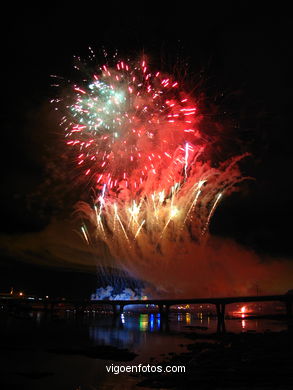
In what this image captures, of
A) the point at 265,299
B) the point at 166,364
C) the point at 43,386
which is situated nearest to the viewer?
the point at 43,386

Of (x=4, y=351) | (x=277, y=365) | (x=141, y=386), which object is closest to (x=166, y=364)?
(x=141, y=386)

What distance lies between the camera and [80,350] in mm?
36562

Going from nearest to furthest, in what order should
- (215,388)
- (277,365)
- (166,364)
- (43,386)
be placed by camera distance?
(215,388) → (43,386) → (277,365) → (166,364)

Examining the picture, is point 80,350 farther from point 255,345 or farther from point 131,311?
point 131,311

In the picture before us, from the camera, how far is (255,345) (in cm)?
3666

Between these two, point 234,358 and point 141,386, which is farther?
point 234,358

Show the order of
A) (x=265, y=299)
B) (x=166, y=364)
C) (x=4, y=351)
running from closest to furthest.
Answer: (x=166, y=364), (x=4, y=351), (x=265, y=299)

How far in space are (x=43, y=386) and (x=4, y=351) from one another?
15699 mm

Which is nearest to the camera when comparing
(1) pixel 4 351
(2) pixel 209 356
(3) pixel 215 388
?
(3) pixel 215 388

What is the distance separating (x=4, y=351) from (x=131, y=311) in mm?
139653

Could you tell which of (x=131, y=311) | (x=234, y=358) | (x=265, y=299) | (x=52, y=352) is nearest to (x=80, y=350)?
(x=52, y=352)

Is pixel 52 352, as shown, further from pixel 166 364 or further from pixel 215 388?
pixel 215 388

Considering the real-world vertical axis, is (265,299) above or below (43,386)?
above

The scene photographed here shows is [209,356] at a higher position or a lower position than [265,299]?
lower
